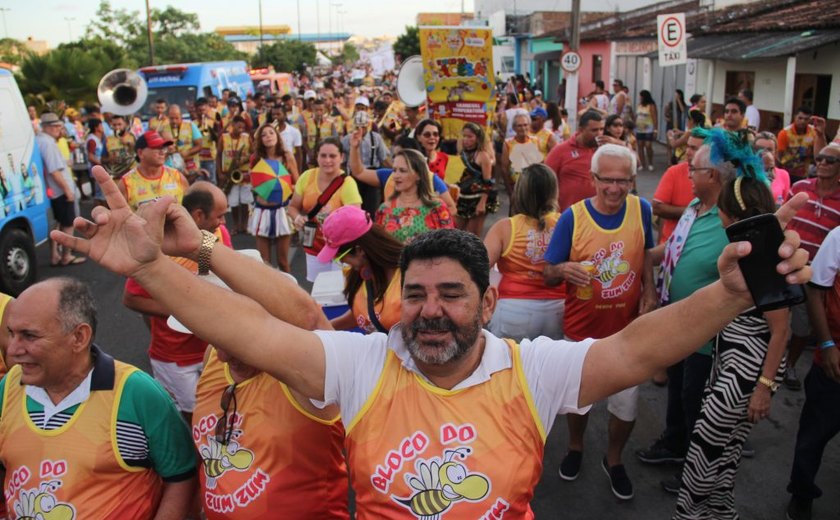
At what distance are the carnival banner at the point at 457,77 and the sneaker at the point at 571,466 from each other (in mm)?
6065

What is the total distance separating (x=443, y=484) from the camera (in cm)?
188

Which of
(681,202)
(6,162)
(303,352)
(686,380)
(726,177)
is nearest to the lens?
(303,352)

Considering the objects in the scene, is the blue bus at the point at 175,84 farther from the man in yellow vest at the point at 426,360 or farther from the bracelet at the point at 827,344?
the man in yellow vest at the point at 426,360

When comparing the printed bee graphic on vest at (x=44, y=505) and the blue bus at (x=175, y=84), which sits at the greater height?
the blue bus at (x=175, y=84)

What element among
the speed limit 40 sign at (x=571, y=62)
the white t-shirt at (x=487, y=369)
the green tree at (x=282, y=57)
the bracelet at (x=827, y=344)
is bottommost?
the bracelet at (x=827, y=344)

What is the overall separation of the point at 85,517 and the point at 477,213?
587 centimetres

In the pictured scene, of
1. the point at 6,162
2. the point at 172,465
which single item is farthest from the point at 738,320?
the point at 6,162

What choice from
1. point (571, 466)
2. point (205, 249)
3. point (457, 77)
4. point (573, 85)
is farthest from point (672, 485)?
point (573, 85)

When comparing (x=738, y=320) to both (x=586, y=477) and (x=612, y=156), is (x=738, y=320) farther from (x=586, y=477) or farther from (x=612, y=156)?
(x=586, y=477)

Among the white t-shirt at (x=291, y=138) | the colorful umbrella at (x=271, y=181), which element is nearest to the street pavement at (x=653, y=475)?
the colorful umbrella at (x=271, y=181)

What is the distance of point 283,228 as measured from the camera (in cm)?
695

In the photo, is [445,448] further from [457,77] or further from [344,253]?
[457,77]

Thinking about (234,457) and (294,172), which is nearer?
(234,457)

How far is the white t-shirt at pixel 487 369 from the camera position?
1.97 m
